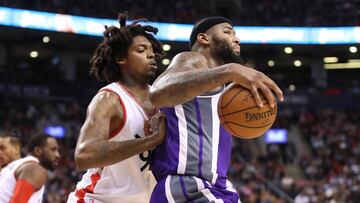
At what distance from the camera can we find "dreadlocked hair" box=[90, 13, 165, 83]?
380 centimetres

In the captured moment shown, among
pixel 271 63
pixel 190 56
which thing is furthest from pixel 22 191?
pixel 271 63

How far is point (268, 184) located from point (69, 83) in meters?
9.55

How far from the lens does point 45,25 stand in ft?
71.8

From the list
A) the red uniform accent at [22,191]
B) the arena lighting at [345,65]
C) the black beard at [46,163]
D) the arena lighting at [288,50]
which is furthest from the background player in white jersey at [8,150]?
the arena lighting at [345,65]

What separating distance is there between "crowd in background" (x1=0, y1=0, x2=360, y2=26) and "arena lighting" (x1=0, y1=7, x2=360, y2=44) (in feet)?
0.96

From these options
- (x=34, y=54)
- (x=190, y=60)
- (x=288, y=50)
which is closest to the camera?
(x=190, y=60)

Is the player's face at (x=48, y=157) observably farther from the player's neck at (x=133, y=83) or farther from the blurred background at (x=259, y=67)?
the blurred background at (x=259, y=67)

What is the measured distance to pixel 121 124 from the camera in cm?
349

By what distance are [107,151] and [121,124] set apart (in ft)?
1.03

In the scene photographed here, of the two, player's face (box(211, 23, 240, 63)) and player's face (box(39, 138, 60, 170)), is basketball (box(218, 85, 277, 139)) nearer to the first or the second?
player's face (box(211, 23, 240, 63))

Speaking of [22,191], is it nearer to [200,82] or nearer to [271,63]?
[200,82]

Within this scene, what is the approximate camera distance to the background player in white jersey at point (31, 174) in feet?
14.8

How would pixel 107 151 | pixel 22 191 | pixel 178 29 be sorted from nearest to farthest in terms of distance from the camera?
pixel 107 151, pixel 22 191, pixel 178 29

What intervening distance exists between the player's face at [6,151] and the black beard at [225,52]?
2915 millimetres
